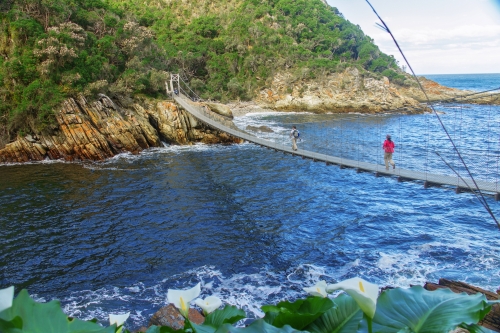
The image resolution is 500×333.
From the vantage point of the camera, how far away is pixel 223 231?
8.36 meters

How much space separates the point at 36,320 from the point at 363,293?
0.87 meters

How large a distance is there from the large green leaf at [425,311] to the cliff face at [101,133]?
1511cm

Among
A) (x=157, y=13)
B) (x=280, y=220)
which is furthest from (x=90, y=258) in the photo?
(x=157, y=13)

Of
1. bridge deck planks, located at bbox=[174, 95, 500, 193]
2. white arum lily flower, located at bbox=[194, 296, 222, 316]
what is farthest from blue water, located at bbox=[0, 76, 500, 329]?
white arum lily flower, located at bbox=[194, 296, 222, 316]

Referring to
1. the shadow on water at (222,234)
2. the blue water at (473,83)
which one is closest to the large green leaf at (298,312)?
the shadow on water at (222,234)

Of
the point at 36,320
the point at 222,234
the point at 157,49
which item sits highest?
the point at 157,49

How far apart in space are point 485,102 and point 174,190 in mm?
32951

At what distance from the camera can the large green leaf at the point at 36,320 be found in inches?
37.5

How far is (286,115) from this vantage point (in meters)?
26.8

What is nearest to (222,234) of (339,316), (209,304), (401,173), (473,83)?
(401,173)

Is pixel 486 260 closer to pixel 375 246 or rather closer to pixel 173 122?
pixel 375 246

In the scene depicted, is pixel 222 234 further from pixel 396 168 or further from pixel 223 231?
pixel 396 168

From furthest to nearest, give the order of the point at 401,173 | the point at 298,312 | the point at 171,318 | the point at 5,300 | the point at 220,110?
the point at 220,110, the point at 401,173, the point at 171,318, the point at 298,312, the point at 5,300

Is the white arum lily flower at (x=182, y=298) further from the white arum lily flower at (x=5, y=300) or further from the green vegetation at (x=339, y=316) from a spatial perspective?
the white arum lily flower at (x=5, y=300)
